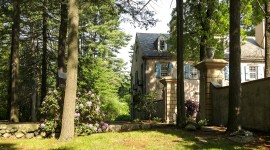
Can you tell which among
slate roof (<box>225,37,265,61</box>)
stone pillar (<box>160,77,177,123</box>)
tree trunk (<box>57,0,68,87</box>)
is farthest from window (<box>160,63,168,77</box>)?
tree trunk (<box>57,0,68,87</box>)

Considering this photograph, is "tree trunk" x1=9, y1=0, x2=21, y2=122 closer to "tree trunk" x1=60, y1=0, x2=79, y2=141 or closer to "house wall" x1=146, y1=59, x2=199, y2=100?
"tree trunk" x1=60, y1=0, x2=79, y2=141

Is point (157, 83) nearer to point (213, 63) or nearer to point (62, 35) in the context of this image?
point (62, 35)

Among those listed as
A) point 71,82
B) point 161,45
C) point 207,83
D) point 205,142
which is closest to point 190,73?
point 161,45

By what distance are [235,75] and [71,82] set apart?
498 centimetres

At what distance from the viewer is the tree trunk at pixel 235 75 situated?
373 inches

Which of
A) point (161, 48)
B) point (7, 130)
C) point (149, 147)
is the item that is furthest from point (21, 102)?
point (149, 147)

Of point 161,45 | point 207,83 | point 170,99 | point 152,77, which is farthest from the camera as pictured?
point 161,45

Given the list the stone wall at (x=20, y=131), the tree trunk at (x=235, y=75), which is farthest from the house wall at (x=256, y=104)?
the stone wall at (x=20, y=131)

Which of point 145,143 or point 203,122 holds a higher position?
point 203,122

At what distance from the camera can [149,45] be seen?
35.3m

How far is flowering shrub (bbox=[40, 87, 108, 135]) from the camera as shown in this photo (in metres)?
11.4

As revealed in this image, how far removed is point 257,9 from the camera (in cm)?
1655

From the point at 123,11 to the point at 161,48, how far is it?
18.9m

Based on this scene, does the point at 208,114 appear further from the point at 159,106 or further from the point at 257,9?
the point at 159,106
